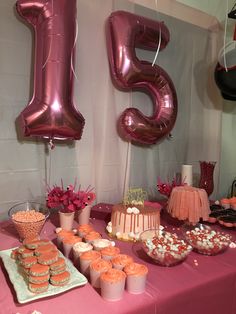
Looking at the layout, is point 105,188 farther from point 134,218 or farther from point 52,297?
point 52,297

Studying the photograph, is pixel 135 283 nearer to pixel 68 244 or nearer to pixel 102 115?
pixel 68 244

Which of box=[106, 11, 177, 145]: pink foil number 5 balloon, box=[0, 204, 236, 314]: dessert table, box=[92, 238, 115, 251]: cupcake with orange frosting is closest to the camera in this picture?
box=[0, 204, 236, 314]: dessert table

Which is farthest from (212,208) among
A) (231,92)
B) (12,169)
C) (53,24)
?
(53,24)

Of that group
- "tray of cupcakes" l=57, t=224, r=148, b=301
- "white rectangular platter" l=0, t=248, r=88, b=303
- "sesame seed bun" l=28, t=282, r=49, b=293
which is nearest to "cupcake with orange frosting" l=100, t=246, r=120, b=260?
"tray of cupcakes" l=57, t=224, r=148, b=301

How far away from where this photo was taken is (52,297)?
77 cm

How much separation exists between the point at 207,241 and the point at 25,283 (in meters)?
0.66

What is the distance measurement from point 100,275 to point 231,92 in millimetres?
1427

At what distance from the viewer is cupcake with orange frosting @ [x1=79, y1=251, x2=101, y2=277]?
A: 894mm

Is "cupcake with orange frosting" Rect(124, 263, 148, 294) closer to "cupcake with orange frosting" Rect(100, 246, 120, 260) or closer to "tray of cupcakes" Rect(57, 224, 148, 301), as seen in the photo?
"tray of cupcakes" Rect(57, 224, 148, 301)

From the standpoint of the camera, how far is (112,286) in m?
0.78

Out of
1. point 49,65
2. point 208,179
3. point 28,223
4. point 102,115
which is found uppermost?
point 49,65

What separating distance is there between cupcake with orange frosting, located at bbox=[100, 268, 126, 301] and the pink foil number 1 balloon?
2.36ft

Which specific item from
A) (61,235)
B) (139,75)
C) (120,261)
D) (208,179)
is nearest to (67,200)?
(61,235)

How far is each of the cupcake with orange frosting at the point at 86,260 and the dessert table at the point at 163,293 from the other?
60 millimetres
